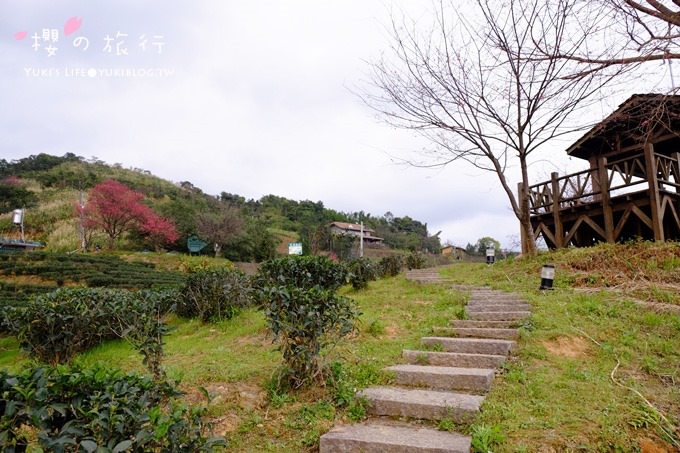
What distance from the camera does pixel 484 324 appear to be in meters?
4.44

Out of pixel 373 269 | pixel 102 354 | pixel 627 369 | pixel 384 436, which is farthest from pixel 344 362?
pixel 373 269

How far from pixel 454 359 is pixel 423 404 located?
0.96 meters

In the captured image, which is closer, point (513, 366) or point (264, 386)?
point (264, 386)

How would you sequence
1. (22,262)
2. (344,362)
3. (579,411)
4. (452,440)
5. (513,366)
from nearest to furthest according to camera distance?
(452,440), (579,411), (513,366), (344,362), (22,262)

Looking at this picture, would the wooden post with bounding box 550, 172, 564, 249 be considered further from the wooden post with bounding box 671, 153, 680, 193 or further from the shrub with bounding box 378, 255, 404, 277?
the shrub with bounding box 378, 255, 404, 277

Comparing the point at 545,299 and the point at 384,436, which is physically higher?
the point at 545,299

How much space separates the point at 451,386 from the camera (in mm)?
3035

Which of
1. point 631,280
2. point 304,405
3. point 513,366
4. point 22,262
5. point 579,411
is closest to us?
point 579,411

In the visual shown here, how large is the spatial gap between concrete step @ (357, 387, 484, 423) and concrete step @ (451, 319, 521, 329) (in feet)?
5.50

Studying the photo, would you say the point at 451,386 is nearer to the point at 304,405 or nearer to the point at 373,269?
the point at 304,405

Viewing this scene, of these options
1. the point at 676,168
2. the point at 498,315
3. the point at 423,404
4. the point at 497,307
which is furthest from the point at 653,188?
the point at 423,404

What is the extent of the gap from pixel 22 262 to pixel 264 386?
49.1 ft

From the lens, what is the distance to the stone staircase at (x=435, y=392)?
7.54 feet

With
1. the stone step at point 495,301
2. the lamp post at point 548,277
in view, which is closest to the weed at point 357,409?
the stone step at point 495,301
